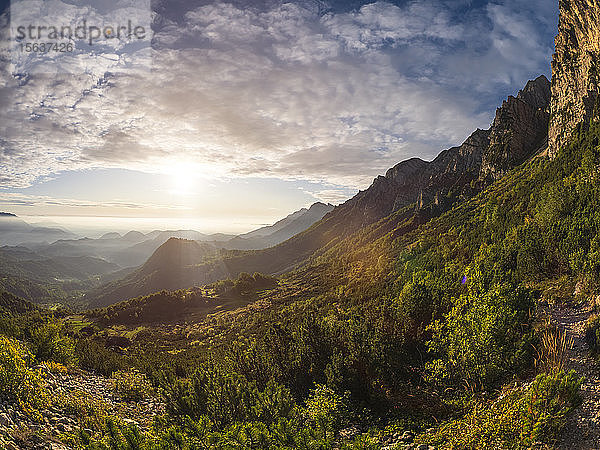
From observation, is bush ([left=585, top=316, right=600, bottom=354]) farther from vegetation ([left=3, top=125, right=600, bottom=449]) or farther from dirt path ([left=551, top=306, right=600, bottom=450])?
dirt path ([left=551, top=306, right=600, bottom=450])

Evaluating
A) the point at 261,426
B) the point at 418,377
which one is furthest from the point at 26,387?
the point at 418,377

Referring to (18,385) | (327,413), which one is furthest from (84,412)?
(327,413)

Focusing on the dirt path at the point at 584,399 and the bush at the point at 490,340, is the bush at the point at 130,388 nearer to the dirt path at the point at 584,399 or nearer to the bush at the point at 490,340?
the bush at the point at 490,340

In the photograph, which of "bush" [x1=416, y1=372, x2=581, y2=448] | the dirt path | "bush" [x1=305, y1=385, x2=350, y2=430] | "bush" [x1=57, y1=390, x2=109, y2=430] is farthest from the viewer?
"bush" [x1=57, y1=390, x2=109, y2=430]

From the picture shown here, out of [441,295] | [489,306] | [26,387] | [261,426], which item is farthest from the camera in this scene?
[441,295]

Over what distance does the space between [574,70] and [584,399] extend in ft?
572

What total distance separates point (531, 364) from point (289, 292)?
6658 inches

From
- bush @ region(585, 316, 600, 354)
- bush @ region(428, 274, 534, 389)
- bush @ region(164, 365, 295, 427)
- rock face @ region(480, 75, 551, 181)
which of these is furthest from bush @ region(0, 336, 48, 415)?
rock face @ region(480, 75, 551, 181)

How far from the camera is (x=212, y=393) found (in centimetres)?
2361

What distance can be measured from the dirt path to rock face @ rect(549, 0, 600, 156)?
13199cm

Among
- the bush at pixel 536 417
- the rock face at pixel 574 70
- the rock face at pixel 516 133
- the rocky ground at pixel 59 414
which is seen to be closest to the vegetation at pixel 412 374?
the bush at pixel 536 417

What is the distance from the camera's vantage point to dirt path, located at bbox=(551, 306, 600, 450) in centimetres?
1182

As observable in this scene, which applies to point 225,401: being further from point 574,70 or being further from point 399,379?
point 574,70

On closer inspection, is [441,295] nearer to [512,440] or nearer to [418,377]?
[418,377]
